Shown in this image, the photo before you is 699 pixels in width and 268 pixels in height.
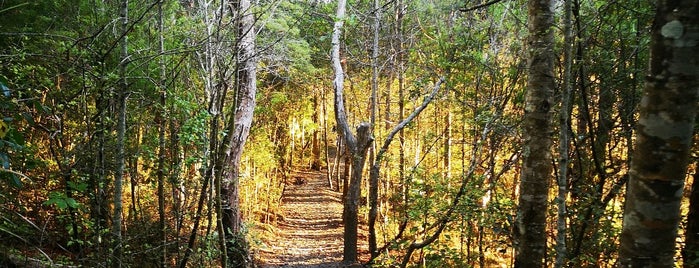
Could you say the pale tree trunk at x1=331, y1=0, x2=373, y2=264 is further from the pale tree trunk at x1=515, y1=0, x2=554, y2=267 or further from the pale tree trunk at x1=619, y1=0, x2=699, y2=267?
the pale tree trunk at x1=619, y1=0, x2=699, y2=267

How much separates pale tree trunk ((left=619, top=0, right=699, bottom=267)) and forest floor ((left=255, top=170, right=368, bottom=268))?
835 cm

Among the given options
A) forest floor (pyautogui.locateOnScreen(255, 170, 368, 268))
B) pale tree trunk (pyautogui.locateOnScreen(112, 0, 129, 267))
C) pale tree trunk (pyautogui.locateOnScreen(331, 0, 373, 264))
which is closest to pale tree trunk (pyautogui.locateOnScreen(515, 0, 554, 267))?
pale tree trunk (pyautogui.locateOnScreen(112, 0, 129, 267))

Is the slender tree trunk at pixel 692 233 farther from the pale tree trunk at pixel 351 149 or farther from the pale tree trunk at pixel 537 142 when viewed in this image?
the pale tree trunk at pixel 351 149

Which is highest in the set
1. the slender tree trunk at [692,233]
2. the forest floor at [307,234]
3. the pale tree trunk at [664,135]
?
the pale tree trunk at [664,135]

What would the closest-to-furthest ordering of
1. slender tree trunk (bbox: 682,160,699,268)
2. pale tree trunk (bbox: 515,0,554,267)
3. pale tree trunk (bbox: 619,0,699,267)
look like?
pale tree trunk (bbox: 619,0,699,267) < pale tree trunk (bbox: 515,0,554,267) < slender tree trunk (bbox: 682,160,699,268)

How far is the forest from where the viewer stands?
5.55ft

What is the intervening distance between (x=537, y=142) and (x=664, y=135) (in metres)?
2.02

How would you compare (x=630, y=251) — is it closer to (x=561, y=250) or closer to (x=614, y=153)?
(x=561, y=250)

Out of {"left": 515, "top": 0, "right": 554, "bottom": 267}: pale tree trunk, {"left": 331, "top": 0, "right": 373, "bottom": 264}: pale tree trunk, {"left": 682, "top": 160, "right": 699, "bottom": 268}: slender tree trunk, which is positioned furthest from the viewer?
{"left": 331, "top": 0, "right": 373, "bottom": 264}: pale tree trunk

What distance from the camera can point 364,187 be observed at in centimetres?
1747

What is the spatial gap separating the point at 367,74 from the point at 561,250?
10.9 meters

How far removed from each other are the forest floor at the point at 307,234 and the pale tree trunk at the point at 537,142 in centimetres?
654

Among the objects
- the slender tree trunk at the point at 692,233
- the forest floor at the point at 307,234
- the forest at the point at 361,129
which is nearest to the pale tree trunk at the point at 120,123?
the forest at the point at 361,129

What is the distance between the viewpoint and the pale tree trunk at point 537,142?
11.6 ft
